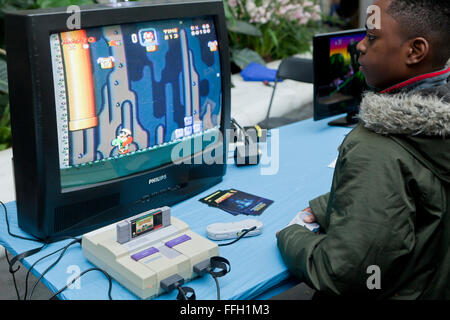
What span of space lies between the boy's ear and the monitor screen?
43.3 inches

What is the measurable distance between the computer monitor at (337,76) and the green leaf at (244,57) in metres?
2.44

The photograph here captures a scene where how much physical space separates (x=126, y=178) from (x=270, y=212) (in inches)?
17.4

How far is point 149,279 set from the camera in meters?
1.04

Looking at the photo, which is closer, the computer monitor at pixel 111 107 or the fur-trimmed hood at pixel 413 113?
the fur-trimmed hood at pixel 413 113

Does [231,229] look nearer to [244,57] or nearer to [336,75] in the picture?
[336,75]

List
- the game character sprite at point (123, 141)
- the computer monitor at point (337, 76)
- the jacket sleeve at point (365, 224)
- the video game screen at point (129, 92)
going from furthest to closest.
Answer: the computer monitor at point (337, 76) → the game character sprite at point (123, 141) → the video game screen at point (129, 92) → the jacket sleeve at point (365, 224)

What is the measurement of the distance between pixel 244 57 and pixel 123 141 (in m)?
3.55

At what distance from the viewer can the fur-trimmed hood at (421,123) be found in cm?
99

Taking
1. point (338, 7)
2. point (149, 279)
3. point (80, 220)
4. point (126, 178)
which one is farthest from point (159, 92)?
point (338, 7)

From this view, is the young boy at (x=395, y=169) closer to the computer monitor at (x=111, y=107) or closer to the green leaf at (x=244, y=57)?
the computer monitor at (x=111, y=107)

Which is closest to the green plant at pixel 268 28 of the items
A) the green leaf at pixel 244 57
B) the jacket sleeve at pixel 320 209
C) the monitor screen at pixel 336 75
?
the green leaf at pixel 244 57

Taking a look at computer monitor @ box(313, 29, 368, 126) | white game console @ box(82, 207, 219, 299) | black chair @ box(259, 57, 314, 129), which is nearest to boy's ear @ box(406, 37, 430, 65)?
white game console @ box(82, 207, 219, 299)

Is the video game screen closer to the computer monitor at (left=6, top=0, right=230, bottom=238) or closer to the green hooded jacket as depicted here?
the computer monitor at (left=6, top=0, right=230, bottom=238)

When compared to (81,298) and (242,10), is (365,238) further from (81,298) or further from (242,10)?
(242,10)
